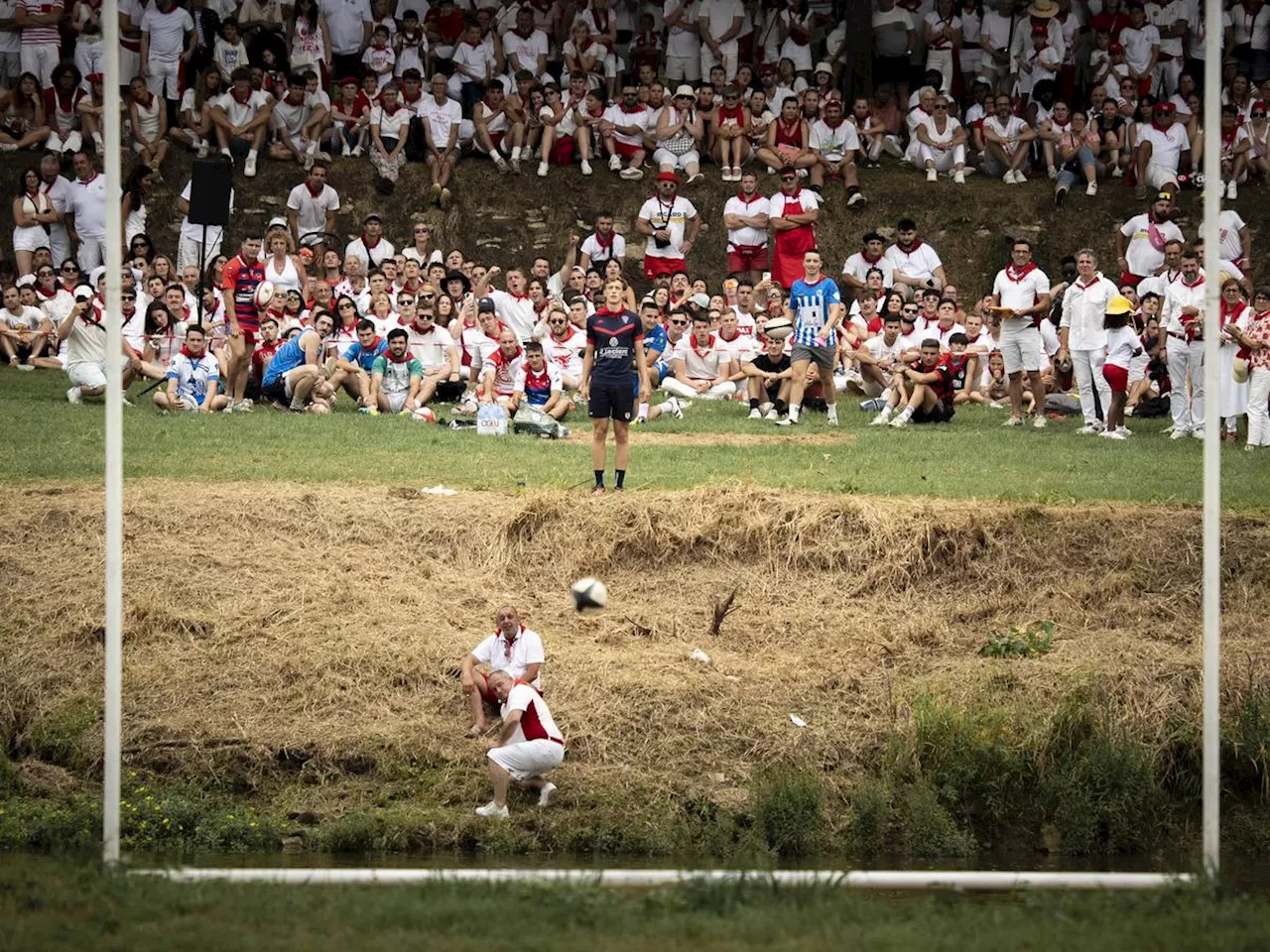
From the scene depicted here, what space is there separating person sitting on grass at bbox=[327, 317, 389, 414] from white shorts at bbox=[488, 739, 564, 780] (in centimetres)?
888

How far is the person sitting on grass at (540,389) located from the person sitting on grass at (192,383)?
3462 millimetres

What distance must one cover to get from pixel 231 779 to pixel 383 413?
815 centimetres

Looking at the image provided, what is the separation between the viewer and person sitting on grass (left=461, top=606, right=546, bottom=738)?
14.9 m

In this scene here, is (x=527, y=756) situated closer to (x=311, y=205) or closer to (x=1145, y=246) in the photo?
(x=311, y=205)

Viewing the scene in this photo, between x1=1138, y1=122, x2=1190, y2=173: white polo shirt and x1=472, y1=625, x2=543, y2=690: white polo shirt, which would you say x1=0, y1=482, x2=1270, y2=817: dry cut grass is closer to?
x1=472, y1=625, x2=543, y2=690: white polo shirt

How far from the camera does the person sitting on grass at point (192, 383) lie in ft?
73.4

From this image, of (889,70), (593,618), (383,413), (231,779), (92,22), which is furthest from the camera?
(889,70)

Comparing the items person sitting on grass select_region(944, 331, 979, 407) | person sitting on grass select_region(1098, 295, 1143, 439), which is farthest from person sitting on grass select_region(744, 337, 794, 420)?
person sitting on grass select_region(1098, 295, 1143, 439)

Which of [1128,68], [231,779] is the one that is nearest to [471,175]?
[1128,68]

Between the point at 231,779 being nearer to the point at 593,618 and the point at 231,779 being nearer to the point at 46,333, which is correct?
the point at 593,618

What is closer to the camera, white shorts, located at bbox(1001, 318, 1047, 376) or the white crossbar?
the white crossbar

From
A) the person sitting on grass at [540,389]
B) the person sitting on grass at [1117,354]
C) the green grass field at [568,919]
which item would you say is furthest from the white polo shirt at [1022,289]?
the green grass field at [568,919]

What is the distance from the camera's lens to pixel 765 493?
59.3ft

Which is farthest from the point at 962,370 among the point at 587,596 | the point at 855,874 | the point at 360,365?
the point at 855,874
